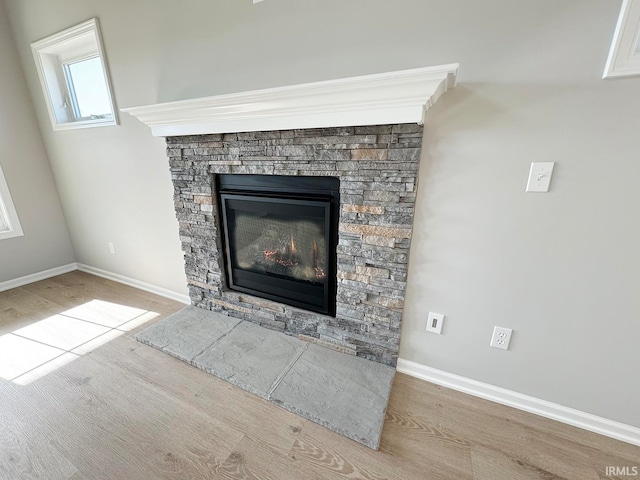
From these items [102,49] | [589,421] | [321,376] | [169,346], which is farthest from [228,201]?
[589,421]

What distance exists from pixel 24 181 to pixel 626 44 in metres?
4.39

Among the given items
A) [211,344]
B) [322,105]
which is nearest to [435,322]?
[322,105]

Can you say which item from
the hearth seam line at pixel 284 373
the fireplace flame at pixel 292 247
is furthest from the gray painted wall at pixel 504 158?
the fireplace flame at pixel 292 247

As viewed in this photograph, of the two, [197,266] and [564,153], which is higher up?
[564,153]

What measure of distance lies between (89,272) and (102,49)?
230 cm

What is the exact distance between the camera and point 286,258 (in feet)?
6.03

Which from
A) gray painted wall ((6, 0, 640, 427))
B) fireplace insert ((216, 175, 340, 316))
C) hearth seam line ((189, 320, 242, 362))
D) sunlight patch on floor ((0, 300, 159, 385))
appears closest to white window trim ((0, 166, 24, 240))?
sunlight patch on floor ((0, 300, 159, 385))

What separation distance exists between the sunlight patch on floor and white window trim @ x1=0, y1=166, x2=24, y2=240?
1156 millimetres

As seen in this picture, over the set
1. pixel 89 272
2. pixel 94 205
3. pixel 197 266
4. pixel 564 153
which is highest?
pixel 564 153

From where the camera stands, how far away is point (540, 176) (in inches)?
44.1

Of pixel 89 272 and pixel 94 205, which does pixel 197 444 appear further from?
pixel 89 272

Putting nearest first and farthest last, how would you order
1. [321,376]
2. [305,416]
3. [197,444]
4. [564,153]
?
[564,153], [197,444], [305,416], [321,376]

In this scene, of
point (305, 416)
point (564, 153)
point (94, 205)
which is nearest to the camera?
point (564, 153)

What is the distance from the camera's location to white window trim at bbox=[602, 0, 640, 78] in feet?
2.95
